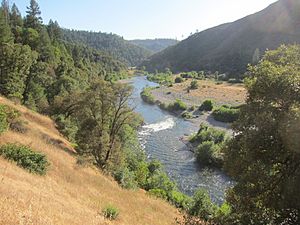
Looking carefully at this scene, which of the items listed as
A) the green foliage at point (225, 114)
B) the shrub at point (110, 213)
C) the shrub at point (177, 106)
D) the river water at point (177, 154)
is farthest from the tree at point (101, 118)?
the shrub at point (177, 106)

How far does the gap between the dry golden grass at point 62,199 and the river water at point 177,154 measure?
19.4 metres

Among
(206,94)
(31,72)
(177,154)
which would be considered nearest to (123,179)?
(177,154)

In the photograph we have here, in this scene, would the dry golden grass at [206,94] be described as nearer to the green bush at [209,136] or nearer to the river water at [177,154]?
the river water at [177,154]

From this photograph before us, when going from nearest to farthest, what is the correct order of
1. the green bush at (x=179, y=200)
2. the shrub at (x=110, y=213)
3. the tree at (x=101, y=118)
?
the shrub at (x=110, y=213), the green bush at (x=179, y=200), the tree at (x=101, y=118)

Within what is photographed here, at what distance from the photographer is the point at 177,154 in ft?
205

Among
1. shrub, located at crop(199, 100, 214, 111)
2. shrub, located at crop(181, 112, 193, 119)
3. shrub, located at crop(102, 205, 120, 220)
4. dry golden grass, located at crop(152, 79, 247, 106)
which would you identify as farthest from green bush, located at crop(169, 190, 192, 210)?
dry golden grass, located at crop(152, 79, 247, 106)

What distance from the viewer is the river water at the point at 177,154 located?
A: 48.8 m

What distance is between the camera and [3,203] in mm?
10617

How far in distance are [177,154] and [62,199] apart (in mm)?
46559

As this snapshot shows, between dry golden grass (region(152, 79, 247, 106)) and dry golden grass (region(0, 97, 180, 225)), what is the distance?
80.1 m

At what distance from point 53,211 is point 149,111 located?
88718 millimetres

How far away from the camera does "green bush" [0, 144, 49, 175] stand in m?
21.8

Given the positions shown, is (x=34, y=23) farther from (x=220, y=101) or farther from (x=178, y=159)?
(x=178, y=159)

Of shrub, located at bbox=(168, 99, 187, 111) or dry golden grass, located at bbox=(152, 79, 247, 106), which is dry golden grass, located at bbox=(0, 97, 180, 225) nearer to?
shrub, located at bbox=(168, 99, 187, 111)
